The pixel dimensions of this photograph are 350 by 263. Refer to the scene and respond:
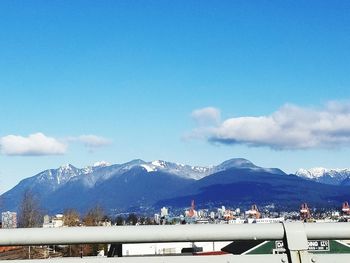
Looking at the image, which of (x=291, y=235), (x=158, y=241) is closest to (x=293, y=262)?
(x=291, y=235)

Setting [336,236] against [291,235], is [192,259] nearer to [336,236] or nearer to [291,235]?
[291,235]

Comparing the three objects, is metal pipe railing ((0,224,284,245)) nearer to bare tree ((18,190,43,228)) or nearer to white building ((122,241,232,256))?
white building ((122,241,232,256))

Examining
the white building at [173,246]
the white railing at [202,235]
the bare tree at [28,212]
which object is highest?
the bare tree at [28,212]

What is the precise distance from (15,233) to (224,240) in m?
0.93

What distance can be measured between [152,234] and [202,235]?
8.7 inches

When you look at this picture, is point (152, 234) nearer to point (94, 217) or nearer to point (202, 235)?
point (202, 235)

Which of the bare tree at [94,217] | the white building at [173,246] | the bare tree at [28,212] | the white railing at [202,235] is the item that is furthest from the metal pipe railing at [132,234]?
the bare tree at [94,217]

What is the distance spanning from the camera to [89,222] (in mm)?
89875

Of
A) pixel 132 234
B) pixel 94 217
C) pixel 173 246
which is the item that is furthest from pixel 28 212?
pixel 132 234

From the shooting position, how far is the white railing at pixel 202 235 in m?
2.67

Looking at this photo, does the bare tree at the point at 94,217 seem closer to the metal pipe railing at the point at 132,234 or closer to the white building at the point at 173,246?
the white building at the point at 173,246

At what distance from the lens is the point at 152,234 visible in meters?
2.68

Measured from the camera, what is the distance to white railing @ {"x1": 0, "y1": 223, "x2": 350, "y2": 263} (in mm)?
2668

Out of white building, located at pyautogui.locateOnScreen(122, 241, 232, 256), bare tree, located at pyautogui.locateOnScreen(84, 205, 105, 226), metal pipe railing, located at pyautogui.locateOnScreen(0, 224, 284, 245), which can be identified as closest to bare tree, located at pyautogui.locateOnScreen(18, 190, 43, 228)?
bare tree, located at pyautogui.locateOnScreen(84, 205, 105, 226)
